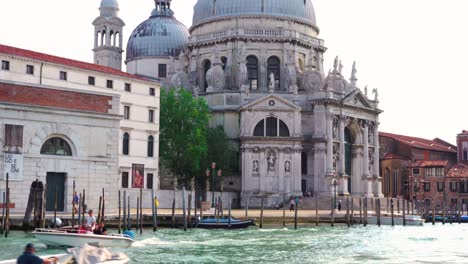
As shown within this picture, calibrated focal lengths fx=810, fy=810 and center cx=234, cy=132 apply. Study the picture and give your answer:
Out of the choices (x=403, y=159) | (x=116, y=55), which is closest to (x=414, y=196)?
(x=403, y=159)

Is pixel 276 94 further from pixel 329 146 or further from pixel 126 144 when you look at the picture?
pixel 126 144

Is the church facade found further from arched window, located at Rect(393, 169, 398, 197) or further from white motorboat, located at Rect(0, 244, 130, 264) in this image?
white motorboat, located at Rect(0, 244, 130, 264)

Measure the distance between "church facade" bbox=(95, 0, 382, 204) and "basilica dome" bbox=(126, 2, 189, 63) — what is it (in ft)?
0.35

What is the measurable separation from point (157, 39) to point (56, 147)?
36.0 metres

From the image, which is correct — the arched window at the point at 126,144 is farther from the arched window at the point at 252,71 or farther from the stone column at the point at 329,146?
the arched window at the point at 252,71

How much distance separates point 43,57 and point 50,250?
61.4ft

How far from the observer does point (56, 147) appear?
30.6 m

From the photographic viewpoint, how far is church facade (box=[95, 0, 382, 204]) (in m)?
53.2

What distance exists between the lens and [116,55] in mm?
65375

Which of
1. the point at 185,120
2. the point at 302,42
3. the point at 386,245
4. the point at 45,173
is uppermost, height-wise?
the point at 302,42

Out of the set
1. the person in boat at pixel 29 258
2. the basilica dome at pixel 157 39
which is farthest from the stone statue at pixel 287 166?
the person in boat at pixel 29 258

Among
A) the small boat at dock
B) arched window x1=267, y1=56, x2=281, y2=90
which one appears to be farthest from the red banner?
arched window x1=267, y1=56, x2=281, y2=90

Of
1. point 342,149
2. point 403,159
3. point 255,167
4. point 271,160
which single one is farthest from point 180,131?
point 403,159

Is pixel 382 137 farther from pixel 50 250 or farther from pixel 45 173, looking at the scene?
pixel 50 250
